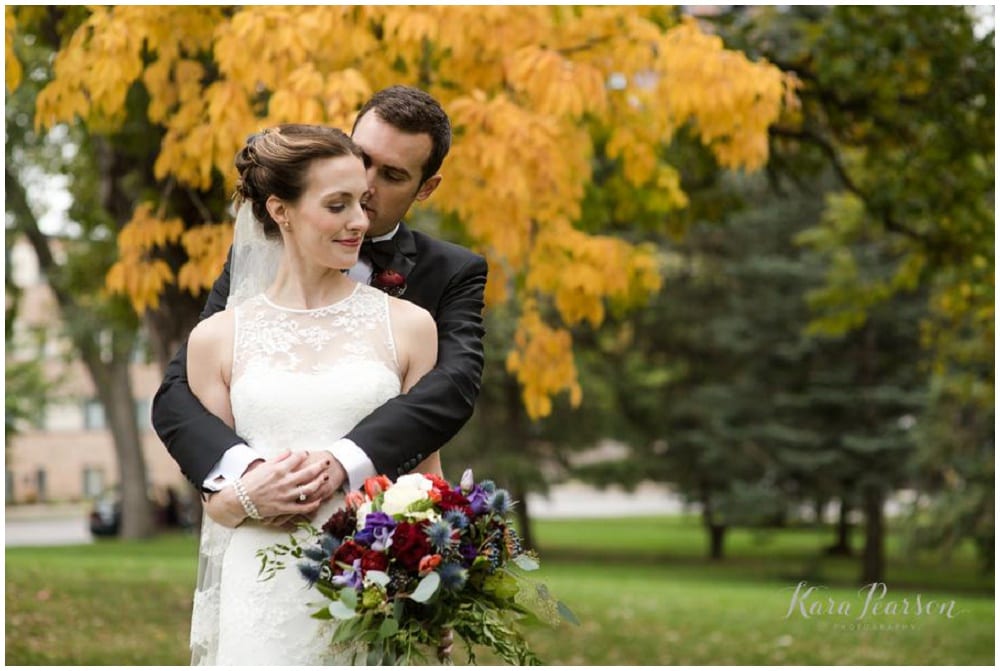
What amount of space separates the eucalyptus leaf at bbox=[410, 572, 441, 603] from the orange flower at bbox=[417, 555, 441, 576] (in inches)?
0.6

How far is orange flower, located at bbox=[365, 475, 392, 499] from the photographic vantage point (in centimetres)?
294

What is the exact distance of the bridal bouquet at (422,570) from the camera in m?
2.78

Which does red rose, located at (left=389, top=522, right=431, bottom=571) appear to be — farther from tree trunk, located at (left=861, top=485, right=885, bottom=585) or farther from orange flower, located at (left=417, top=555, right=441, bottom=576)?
tree trunk, located at (left=861, top=485, right=885, bottom=585)

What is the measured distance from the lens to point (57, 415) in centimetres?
5231

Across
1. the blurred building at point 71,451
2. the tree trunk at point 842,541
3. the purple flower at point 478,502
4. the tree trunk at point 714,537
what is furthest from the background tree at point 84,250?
the blurred building at point 71,451

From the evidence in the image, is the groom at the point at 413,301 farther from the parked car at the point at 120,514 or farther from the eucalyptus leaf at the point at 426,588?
the parked car at the point at 120,514

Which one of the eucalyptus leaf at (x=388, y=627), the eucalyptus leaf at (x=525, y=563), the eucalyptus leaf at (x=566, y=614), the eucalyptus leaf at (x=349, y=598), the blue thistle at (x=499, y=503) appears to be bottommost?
the eucalyptus leaf at (x=566, y=614)

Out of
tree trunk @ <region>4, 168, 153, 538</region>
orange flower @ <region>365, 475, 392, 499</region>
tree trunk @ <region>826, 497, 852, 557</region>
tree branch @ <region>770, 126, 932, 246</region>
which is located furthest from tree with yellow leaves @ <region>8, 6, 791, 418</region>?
tree trunk @ <region>826, 497, 852, 557</region>

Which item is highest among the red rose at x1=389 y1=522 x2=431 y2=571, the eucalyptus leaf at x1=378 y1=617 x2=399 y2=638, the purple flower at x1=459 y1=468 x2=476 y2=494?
the purple flower at x1=459 y1=468 x2=476 y2=494

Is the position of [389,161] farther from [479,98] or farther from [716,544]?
[716,544]

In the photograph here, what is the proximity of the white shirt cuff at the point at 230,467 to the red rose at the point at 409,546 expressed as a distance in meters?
0.55

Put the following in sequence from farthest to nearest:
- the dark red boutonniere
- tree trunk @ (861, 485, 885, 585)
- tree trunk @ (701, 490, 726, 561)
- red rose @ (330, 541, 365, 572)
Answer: tree trunk @ (701, 490, 726, 561) < tree trunk @ (861, 485, 885, 585) < the dark red boutonniere < red rose @ (330, 541, 365, 572)

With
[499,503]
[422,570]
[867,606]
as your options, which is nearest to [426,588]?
[422,570]

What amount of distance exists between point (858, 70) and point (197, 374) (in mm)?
7537
